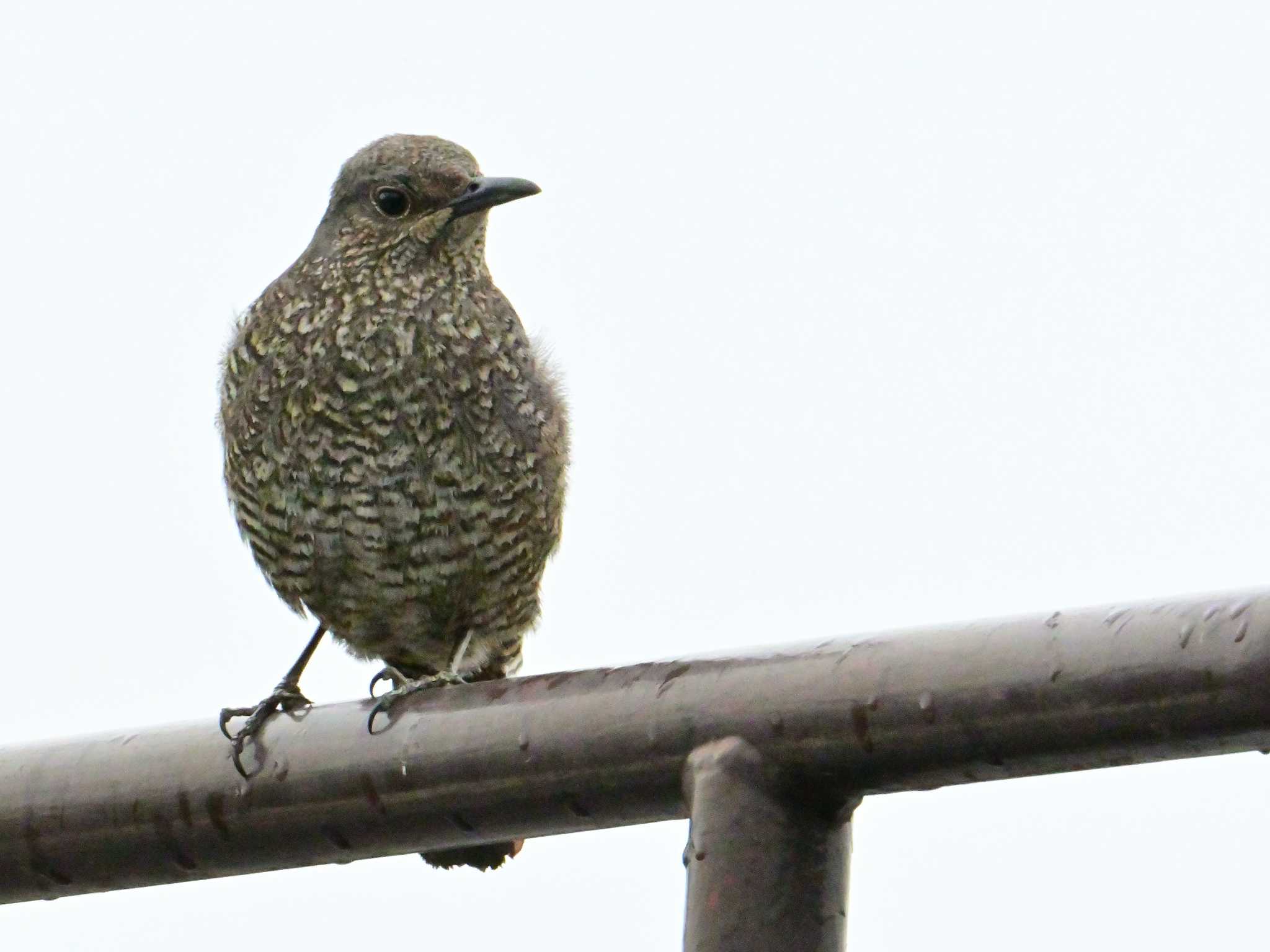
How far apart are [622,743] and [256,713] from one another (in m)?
1.41

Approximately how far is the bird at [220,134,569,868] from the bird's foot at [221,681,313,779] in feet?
0.07

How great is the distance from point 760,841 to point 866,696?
18cm

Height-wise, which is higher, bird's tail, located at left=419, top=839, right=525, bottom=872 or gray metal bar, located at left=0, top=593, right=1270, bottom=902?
bird's tail, located at left=419, top=839, right=525, bottom=872

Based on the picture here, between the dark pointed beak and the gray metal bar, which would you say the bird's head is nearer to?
the dark pointed beak

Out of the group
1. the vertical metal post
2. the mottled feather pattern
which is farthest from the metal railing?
the mottled feather pattern

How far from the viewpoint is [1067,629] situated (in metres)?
1.82

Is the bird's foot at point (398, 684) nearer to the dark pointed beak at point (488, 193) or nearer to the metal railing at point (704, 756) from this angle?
the metal railing at point (704, 756)

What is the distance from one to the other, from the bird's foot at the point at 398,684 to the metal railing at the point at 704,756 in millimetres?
28

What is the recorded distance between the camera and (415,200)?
15.7 feet

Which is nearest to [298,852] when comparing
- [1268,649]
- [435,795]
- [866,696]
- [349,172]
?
[435,795]

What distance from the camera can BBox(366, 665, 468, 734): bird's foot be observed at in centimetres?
227

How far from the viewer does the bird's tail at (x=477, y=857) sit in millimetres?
3625

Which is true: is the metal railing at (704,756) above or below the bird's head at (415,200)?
below

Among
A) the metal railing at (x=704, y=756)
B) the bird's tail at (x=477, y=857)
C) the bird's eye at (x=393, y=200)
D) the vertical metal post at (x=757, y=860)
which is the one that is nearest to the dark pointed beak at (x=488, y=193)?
the bird's eye at (x=393, y=200)
